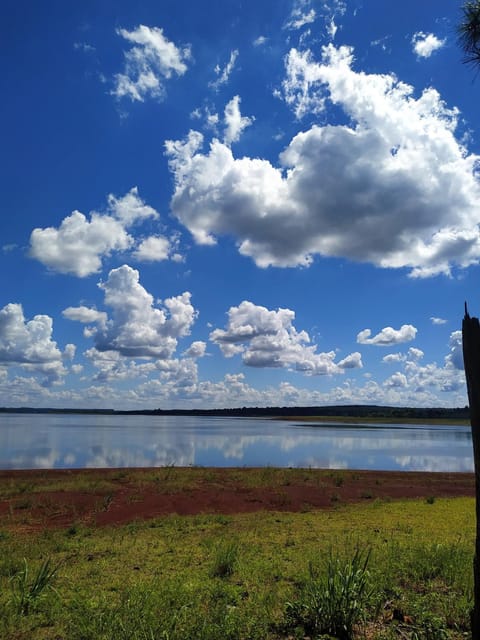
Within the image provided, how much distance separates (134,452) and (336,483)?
86.3ft

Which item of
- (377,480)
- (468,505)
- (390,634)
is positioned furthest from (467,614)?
(377,480)

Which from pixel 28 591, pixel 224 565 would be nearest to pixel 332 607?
pixel 224 565

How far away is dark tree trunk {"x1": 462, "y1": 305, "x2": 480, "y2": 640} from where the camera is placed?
4559mm

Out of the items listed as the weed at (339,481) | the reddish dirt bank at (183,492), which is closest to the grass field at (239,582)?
the reddish dirt bank at (183,492)

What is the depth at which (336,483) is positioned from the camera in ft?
75.7

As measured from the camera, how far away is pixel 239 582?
7.31 m

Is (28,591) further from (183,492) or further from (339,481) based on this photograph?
(339,481)

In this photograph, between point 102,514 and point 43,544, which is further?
point 102,514

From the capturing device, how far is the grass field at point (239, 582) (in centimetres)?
554

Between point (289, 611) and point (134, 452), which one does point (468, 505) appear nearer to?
A: point (289, 611)

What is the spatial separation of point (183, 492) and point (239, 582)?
12828mm

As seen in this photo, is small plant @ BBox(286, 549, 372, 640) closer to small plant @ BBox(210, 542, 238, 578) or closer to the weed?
small plant @ BBox(210, 542, 238, 578)

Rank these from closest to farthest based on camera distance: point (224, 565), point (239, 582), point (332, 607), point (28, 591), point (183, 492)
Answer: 1. point (332, 607)
2. point (28, 591)
3. point (239, 582)
4. point (224, 565)
5. point (183, 492)

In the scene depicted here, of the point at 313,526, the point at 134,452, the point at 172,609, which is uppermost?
the point at 172,609
